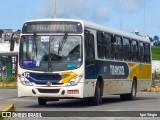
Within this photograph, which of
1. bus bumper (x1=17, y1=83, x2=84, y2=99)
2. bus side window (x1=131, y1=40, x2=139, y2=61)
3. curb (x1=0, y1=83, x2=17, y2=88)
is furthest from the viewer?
curb (x1=0, y1=83, x2=17, y2=88)

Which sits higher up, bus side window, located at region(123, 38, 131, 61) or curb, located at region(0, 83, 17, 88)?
bus side window, located at region(123, 38, 131, 61)

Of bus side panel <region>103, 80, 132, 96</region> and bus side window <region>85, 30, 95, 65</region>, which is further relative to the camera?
bus side panel <region>103, 80, 132, 96</region>

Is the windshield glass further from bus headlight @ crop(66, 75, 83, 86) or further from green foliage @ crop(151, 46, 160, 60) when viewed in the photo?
green foliage @ crop(151, 46, 160, 60)

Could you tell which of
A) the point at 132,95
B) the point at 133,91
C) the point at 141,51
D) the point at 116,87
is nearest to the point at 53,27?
the point at 116,87

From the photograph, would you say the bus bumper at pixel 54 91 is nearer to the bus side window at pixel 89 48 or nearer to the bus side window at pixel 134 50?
the bus side window at pixel 89 48

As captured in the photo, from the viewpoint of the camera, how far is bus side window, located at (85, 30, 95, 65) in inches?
776

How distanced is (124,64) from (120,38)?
4.02ft

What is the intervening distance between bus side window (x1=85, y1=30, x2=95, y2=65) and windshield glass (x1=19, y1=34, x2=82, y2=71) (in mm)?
425

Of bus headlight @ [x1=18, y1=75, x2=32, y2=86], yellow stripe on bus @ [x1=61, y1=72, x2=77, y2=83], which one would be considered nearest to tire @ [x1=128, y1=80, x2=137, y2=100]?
yellow stripe on bus @ [x1=61, y1=72, x2=77, y2=83]

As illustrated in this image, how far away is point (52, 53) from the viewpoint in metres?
19.3

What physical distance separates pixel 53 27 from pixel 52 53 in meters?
1.02

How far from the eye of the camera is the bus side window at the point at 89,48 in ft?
64.6

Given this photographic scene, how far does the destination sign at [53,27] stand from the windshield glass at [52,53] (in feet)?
0.83

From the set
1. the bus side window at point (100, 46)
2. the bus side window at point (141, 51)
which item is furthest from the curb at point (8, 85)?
the bus side window at point (100, 46)
